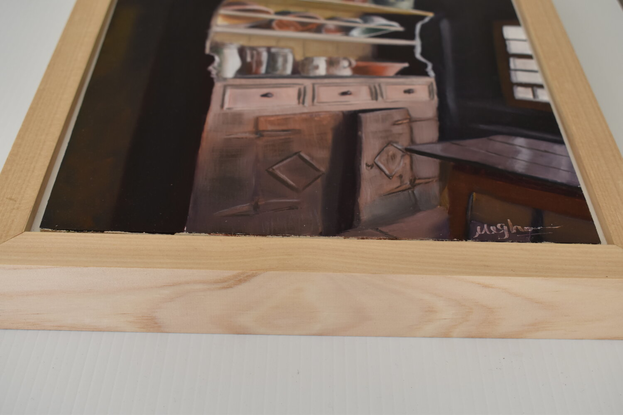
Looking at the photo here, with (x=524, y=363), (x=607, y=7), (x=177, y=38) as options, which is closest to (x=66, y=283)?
(x=177, y=38)

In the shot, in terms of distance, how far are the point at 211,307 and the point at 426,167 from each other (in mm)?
403

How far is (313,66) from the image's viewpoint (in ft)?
2.64

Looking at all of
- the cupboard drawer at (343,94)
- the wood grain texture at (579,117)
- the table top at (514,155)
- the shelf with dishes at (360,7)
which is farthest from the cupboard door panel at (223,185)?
the wood grain texture at (579,117)

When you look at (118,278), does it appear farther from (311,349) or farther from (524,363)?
(524,363)

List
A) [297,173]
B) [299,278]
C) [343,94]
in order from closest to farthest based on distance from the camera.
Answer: [299,278]
[297,173]
[343,94]

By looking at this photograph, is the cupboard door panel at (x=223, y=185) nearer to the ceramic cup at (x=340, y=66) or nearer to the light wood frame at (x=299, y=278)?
the light wood frame at (x=299, y=278)

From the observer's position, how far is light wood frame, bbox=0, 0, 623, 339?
21.3 inches

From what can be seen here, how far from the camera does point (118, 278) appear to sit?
21.7 inches

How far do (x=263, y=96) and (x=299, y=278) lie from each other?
0.36 m

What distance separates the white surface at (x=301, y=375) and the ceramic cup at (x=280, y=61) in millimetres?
494

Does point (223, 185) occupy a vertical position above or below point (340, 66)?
below

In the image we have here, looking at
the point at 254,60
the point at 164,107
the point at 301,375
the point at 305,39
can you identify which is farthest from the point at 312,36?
the point at 301,375

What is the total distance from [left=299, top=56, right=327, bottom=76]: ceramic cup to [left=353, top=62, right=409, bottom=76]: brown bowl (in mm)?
63
